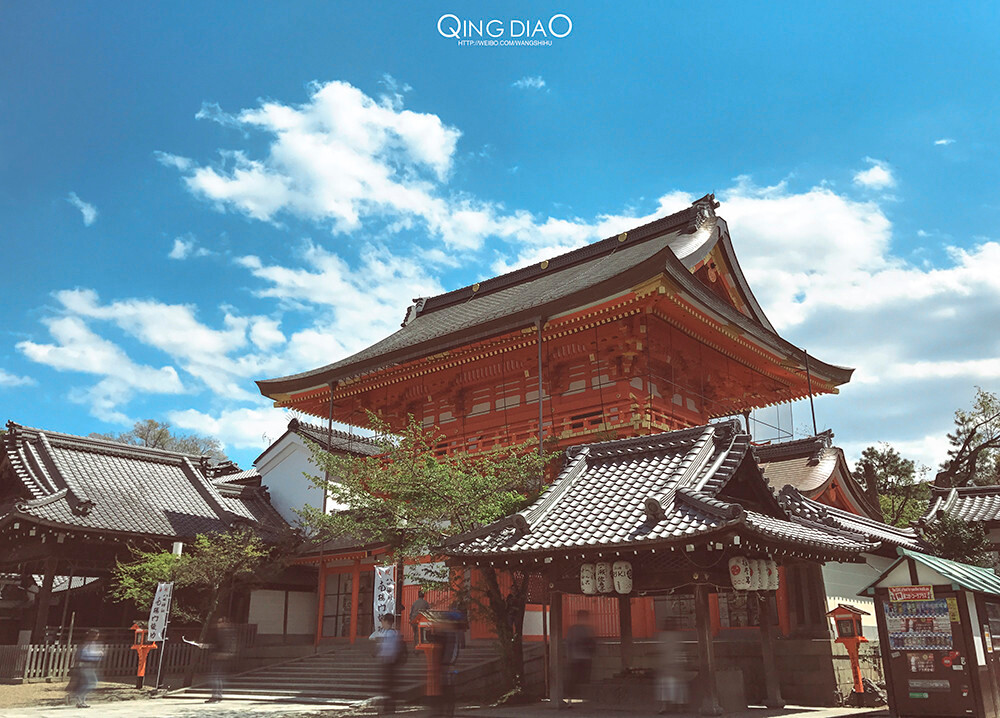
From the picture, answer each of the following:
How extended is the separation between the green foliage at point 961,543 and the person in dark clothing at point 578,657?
11459 millimetres

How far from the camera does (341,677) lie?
61.0ft

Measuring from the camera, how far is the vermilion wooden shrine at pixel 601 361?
19.6 meters

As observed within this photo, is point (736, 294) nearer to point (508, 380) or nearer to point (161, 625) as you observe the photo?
point (508, 380)

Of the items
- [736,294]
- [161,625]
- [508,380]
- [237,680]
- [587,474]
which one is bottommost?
[237,680]

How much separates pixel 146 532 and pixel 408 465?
1210 centimetres

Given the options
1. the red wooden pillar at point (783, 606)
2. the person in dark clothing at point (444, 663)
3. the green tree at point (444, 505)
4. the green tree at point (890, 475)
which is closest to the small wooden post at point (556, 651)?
the green tree at point (444, 505)

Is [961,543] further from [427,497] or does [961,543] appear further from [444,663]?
[444,663]

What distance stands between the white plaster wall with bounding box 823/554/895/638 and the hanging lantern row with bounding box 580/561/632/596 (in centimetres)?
550

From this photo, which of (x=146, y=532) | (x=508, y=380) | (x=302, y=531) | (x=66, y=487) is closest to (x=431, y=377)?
(x=508, y=380)

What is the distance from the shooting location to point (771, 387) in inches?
993

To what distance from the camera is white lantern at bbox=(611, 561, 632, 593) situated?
1241cm

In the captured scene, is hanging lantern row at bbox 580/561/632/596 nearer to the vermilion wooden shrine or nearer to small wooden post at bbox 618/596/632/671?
small wooden post at bbox 618/596/632/671

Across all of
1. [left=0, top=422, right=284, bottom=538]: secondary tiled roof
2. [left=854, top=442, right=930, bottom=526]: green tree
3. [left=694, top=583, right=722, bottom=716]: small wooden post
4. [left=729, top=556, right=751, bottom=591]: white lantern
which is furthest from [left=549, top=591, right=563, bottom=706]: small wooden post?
[left=854, top=442, right=930, bottom=526]: green tree

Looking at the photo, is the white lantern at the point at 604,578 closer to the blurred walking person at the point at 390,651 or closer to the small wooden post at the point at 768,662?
the small wooden post at the point at 768,662
